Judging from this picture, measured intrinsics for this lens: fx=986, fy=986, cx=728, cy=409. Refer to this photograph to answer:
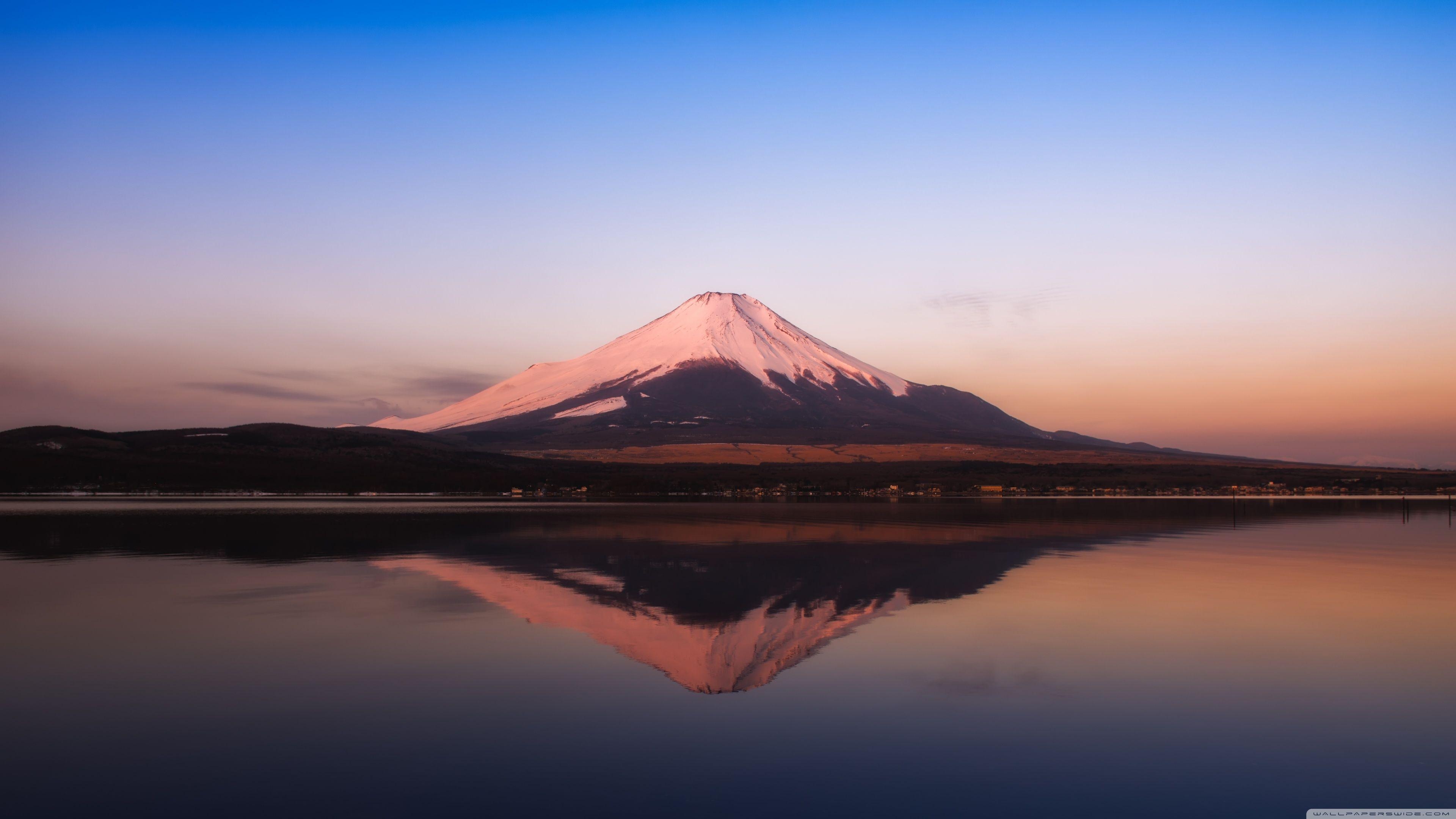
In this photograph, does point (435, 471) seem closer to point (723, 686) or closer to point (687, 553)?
point (687, 553)

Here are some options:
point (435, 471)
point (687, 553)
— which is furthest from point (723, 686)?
point (435, 471)

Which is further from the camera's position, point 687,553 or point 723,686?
point 687,553

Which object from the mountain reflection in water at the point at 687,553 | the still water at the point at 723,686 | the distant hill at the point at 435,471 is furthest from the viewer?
the distant hill at the point at 435,471

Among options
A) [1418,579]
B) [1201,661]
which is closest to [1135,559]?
[1418,579]

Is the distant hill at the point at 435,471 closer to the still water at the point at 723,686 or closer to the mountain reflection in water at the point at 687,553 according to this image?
the mountain reflection in water at the point at 687,553

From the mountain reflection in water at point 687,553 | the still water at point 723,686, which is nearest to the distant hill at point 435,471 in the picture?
the mountain reflection in water at point 687,553

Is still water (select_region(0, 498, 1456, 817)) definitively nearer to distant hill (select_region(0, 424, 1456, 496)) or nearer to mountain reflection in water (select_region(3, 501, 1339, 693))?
mountain reflection in water (select_region(3, 501, 1339, 693))

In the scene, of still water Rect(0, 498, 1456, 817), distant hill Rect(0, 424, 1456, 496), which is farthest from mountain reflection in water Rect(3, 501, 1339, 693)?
distant hill Rect(0, 424, 1456, 496)

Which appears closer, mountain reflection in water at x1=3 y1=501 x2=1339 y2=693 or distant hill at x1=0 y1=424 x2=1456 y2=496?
mountain reflection in water at x1=3 y1=501 x2=1339 y2=693

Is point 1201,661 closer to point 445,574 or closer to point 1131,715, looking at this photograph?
point 1131,715
